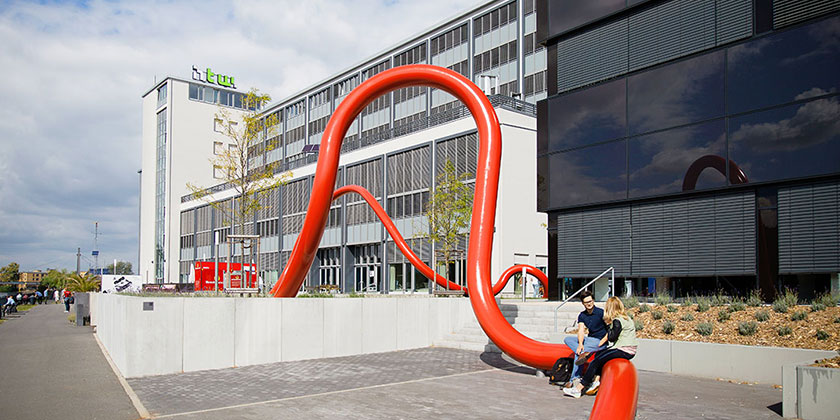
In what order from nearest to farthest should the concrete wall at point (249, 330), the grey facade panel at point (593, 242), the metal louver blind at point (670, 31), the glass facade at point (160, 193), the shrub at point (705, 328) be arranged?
the concrete wall at point (249, 330), the shrub at point (705, 328), the metal louver blind at point (670, 31), the grey facade panel at point (593, 242), the glass facade at point (160, 193)

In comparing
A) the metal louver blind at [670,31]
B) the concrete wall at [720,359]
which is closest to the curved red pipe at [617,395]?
the concrete wall at [720,359]

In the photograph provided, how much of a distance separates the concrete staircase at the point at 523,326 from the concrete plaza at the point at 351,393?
201 cm

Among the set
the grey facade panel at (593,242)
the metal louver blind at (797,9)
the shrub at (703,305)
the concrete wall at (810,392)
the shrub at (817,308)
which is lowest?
the concrete wall at (810,392)

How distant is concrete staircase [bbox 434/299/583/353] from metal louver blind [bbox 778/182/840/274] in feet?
17.1

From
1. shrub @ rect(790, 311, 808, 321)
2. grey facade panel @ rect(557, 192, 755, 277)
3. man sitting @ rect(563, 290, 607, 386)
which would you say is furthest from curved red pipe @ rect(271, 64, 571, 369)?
grey facade panel @ rect(557, 192, 755, 277)

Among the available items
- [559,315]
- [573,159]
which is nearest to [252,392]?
[559,315]

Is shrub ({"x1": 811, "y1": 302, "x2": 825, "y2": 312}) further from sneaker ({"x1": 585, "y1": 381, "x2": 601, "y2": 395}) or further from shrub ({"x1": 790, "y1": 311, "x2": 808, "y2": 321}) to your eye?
sneaker ({"x1": 585, "y1": 381, "x2": 601, "y2": 395})

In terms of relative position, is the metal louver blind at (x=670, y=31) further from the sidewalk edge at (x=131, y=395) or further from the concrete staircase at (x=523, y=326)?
the sidewalk edge at (x=131, y=395)

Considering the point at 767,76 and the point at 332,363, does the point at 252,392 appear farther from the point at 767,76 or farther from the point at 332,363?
the point at 767,76

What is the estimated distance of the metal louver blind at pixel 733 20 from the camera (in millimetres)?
16844

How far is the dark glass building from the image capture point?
15.4m

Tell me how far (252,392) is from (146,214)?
8014 centimetres

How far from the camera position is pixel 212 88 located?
263 ft

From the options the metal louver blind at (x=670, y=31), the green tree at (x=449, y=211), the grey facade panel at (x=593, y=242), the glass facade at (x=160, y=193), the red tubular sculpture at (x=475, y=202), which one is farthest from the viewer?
the glass facade at (x=160, y=193)
